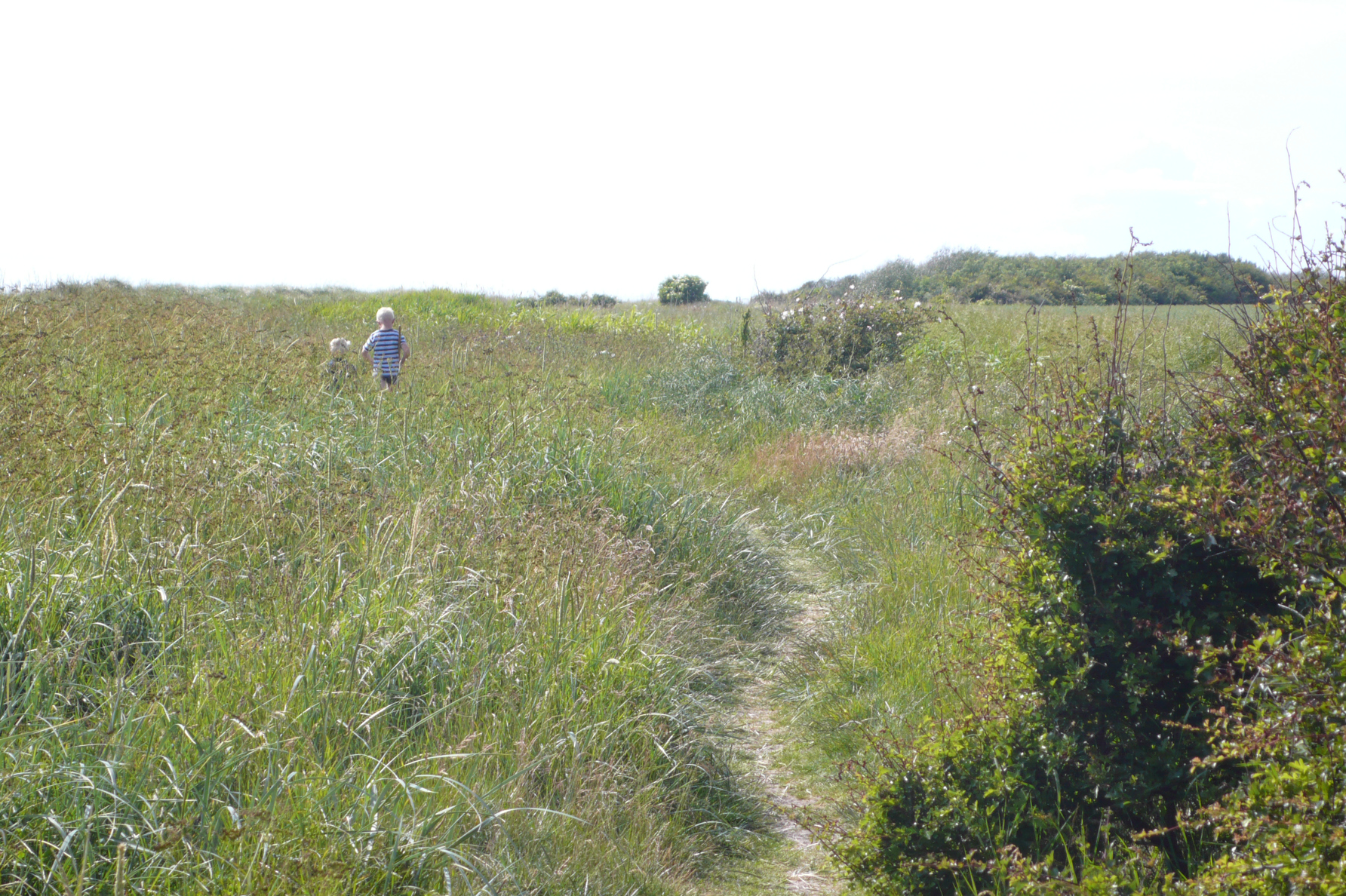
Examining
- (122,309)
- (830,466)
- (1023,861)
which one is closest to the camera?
(1023,861)

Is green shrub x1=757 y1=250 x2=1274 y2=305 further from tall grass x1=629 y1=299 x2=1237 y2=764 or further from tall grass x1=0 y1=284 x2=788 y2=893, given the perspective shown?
tall grass x1=0 y1=284 x2=788 y2=893

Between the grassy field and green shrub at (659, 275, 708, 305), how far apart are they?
24.5 m

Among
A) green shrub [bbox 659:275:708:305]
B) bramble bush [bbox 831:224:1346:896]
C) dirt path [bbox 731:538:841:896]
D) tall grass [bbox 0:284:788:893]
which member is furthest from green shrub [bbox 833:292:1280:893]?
green shrub [bbox 659:275:708:305]

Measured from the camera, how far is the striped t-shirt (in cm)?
941

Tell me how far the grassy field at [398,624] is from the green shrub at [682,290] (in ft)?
80.4

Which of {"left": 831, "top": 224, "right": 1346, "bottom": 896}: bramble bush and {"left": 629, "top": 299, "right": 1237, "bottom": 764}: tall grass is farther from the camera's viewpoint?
{"left": 629, "top": 299, "right": 1237, "bottom": 764}: tall grass

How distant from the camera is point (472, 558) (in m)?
4.46

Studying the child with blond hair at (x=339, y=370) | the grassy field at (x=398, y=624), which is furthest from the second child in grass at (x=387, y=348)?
the child with blond hair at (x=339, y=370)

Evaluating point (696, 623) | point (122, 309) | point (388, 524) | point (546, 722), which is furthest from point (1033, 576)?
point (122, 309)

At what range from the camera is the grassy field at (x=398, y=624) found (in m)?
2.53

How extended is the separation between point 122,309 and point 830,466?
8024 mm

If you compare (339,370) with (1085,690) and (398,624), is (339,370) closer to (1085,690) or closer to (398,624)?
(398,624)

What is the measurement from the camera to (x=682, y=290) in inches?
1277

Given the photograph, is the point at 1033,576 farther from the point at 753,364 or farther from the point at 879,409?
the point at 753,364
